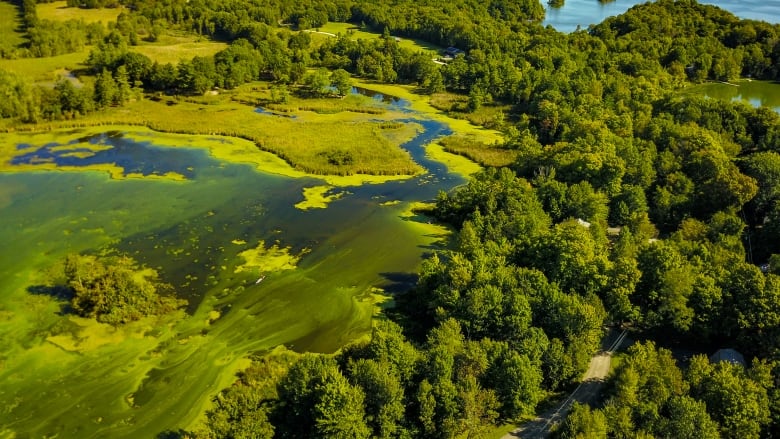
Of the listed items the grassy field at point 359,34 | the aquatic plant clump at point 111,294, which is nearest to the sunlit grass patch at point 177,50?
the grassy field at point 359,34

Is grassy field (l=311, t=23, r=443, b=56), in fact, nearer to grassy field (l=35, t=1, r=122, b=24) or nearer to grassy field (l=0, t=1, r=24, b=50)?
grassy field (l=35, t=1, r=122, b=24)

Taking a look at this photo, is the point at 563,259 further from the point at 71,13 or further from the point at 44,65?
the point at 71,13

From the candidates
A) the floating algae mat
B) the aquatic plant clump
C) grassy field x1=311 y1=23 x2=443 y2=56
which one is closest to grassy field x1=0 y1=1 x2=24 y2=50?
the floating algae mat

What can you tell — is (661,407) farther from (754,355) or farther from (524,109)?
(524,109)

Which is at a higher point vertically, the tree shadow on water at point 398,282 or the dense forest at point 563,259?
the dense forest at point 563,259

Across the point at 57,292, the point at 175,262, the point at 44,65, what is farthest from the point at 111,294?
the point at 44,65

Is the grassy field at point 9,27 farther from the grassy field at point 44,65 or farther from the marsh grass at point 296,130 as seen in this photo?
→ the marsh grass at point 296,130
